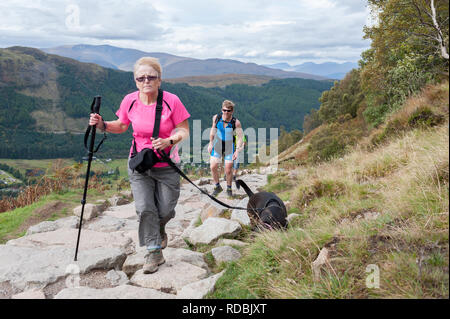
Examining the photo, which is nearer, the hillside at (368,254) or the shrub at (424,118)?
the hillside at (368,254)

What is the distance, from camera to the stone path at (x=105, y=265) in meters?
3.31

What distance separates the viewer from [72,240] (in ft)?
18.1

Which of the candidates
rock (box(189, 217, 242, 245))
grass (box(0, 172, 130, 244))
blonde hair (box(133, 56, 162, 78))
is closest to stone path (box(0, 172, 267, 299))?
rock (box(189, 217, 242, 245))

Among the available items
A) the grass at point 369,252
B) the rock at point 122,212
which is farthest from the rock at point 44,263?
the rock at point 122,212

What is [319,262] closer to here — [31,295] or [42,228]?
[31,295]

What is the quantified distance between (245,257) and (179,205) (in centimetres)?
539

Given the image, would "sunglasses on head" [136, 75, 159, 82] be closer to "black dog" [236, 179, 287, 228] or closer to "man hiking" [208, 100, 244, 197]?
"black dog" [236, 179, 287, 228]

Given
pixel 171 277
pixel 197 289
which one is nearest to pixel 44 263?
pixel 171 277

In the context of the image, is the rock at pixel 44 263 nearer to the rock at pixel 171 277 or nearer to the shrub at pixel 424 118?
the rock at pixel 171 277

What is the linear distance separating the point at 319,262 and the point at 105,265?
8.70ft

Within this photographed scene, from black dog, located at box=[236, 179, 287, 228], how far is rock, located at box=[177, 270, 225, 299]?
4.95 ft

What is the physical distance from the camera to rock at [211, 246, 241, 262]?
4.16 m
